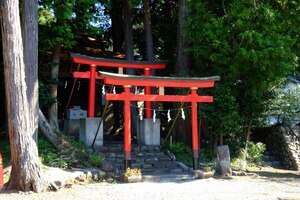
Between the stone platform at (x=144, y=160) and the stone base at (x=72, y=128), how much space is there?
1.94m

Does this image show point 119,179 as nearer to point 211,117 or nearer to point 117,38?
point 211,117

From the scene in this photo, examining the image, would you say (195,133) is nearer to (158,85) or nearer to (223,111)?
(158,85)

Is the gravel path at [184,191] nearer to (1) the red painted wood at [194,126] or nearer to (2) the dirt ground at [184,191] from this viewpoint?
(2) the dirt ground at [184,191]

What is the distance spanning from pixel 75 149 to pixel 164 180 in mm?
3532

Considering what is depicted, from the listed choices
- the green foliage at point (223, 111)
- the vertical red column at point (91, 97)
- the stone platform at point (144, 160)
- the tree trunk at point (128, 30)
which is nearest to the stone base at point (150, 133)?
the stone platform at point (144, 160)

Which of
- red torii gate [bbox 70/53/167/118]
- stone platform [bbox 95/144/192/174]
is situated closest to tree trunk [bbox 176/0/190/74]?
red torii gate [bbox 70/53/167/118]

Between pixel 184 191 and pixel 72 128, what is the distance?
777 cm

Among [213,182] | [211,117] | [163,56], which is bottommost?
[213,182]

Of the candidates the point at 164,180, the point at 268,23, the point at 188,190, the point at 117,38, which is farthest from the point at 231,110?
the point at 117,38

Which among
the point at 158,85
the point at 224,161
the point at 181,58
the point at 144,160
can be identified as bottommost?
the point at 144,160

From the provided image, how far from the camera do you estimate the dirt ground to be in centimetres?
985

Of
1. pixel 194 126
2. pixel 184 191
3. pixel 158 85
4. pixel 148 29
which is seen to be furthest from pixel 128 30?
pixel 184 191

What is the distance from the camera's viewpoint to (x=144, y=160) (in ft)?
48.2

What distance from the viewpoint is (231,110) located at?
1587cm
